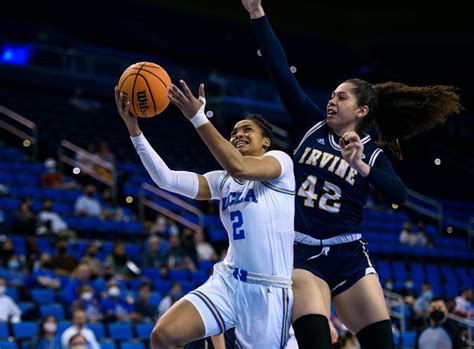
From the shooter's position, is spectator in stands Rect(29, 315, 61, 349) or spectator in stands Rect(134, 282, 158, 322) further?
spectator in stands Rect(134, 282, 158, 322)

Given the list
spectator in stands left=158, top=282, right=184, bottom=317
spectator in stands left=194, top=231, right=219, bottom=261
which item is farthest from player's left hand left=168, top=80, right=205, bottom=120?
A: spectator in stands left=194, top=231, right=219, bottom=261

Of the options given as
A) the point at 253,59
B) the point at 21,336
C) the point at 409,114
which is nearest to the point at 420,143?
the point at 253,59

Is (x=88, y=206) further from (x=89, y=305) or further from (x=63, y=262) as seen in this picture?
(x=89, y=305)

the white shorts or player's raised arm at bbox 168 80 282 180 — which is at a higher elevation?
player's raised arm at bbox 168 80 282 180

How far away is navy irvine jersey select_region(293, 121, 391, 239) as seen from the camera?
502 cm

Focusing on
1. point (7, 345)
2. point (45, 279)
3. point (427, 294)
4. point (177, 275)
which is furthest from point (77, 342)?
point (427, 294)

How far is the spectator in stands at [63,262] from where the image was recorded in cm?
1276

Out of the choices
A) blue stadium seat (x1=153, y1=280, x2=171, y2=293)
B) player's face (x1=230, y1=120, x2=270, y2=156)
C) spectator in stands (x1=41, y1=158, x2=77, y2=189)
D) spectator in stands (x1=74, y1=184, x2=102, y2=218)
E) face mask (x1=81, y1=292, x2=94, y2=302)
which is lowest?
face mask (x1=81, y1=292, x2=94, y2=302)

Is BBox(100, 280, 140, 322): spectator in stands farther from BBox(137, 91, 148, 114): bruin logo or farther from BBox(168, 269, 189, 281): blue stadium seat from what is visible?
BBox(137, 91, 148, 114): bruin logo

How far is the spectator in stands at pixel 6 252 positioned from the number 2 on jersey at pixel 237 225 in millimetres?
8639

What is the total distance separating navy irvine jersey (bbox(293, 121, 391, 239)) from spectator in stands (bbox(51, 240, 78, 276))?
830 centimetres

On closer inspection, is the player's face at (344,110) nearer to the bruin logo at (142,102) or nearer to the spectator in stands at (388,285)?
the bruin logo at (142,102)

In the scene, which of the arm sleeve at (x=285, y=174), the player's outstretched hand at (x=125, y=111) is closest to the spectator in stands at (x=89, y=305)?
the player's outstretched hand at (x=125, y=111)

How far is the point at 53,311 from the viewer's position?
36.9ft
